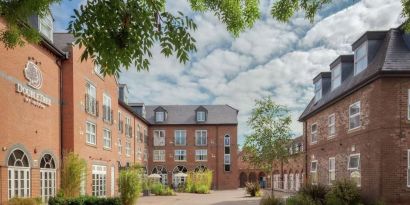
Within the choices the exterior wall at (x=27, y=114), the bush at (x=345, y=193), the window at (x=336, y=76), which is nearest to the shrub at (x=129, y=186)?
the exterior wall at (x=27, y=114)

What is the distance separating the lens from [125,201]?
72.5ft

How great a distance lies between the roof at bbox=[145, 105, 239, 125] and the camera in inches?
2122

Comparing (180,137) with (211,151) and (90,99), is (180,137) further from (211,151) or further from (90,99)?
(90,99)

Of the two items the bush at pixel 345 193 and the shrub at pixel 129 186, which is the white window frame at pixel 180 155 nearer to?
the shrub at pixel 129 186

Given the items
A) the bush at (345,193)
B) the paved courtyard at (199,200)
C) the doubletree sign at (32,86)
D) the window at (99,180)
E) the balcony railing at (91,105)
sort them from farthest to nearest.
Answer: the paved courtyard at (199,200), the window at (99,180), the balcony railing at (91,105), the doubletree sign at (32,86), the bush at (345,193)

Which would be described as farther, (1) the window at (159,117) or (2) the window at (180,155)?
(1) the window at (159,117)

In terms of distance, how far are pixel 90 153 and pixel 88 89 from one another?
3847mm

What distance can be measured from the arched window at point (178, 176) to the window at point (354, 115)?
33.0 metres

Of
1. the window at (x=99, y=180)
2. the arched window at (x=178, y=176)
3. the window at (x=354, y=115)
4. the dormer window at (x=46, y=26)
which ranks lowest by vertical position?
the arched window at (x=178, y=176)

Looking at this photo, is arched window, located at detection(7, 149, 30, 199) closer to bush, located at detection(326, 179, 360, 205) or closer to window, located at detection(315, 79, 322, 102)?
bush, located at detection(326, 179, 360, 205)

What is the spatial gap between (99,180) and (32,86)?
10.1m

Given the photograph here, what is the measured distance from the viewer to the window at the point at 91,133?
2489cm

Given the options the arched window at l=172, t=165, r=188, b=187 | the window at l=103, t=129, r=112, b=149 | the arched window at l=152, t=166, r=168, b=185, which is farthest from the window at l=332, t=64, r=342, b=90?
the arched window at l=152, t=166, r=168, b=185

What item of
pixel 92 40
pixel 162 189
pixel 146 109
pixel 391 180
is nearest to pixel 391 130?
pixel 391 180
